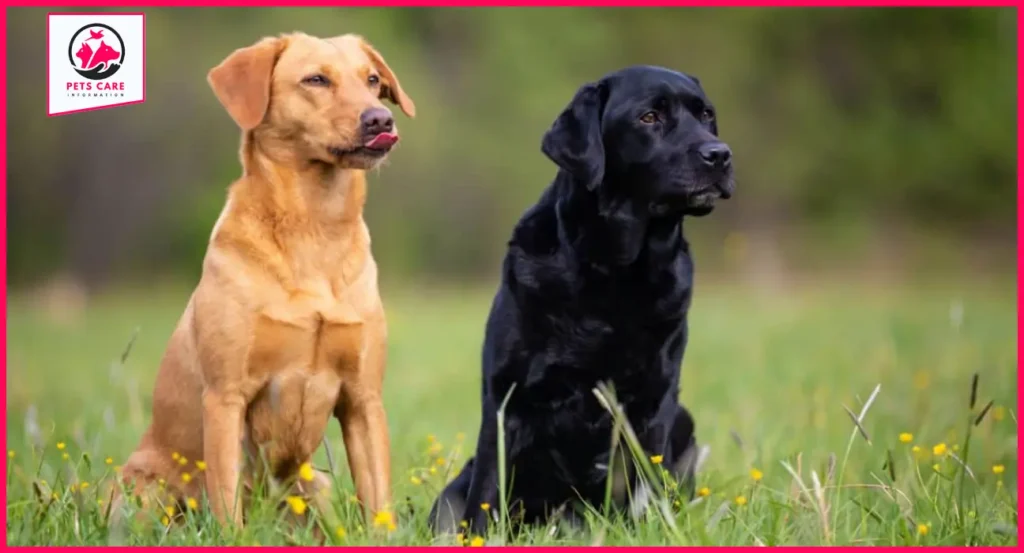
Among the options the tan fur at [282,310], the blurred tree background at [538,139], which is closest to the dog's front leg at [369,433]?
the tan fur at [282,310]

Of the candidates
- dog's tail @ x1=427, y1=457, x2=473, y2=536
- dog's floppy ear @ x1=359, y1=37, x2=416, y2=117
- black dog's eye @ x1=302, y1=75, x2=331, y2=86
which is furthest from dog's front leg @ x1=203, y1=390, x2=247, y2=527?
dog's floppy ear @ x1=359, y1=37, x2=416, y2=117

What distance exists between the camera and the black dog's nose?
3.61 m

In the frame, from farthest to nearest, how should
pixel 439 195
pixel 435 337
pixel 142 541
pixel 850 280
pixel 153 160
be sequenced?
pixel 439 195 → pixel 153 160 → pixel 850 280 → pixel 435 337 → pixel 142 541

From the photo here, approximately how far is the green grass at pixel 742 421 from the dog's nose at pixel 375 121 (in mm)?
1146

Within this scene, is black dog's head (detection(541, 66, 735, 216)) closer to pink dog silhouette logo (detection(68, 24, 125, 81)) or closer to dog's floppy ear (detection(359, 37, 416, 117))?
dog's floppy ear (detection(359, 37, 416, 117))

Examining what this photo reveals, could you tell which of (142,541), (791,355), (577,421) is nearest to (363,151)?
A: (577,421)

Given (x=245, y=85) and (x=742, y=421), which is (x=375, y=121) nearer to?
(x=245, y=85)

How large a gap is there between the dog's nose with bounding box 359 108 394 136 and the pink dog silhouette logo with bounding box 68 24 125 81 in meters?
0.91

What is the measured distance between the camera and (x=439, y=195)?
25.2 m

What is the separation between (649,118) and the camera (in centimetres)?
378

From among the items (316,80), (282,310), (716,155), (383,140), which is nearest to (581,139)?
(716,155)

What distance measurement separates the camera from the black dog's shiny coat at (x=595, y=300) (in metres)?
3.70

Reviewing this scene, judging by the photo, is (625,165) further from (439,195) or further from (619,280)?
(439,195)

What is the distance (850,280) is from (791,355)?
1025 centimetres
